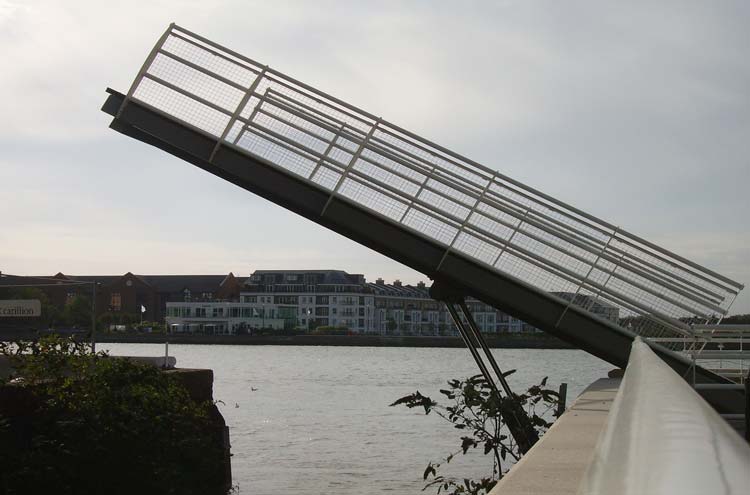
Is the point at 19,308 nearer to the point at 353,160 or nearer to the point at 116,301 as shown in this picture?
the point at 353,160

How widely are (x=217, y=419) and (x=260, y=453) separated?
12219 mm

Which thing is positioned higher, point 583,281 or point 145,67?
point 145,67

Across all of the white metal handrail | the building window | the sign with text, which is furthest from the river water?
the building window

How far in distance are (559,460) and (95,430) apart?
4.16 meters

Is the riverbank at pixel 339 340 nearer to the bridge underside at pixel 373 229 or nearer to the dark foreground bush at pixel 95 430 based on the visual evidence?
the bridge underside at pixel 373 229

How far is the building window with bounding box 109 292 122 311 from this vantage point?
189750 millimetres

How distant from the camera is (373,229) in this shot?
12297mm

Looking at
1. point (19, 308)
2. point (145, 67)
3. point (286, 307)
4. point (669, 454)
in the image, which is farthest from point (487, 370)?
point (286, 307)

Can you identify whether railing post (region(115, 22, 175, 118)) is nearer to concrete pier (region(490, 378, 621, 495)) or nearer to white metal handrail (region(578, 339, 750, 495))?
concrete pier (region(490, 378, 621, 495))

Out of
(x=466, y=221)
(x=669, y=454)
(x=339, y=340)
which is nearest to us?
(x=669, y=454)

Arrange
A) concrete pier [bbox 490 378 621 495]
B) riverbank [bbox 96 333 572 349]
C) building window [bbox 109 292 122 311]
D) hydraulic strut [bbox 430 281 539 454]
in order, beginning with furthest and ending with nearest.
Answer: building window [bbox 109 292 122 311], riverbank [bbox 96 333 572 349], hydraulic strut [bbox 430 281 539 454], concrete pier [bbox 490 378 621 495]

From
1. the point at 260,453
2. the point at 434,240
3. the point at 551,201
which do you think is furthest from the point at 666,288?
the point at 260,453

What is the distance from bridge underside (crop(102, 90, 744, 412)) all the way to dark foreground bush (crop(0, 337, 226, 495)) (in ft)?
12.5

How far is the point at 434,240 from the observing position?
12273 mm
